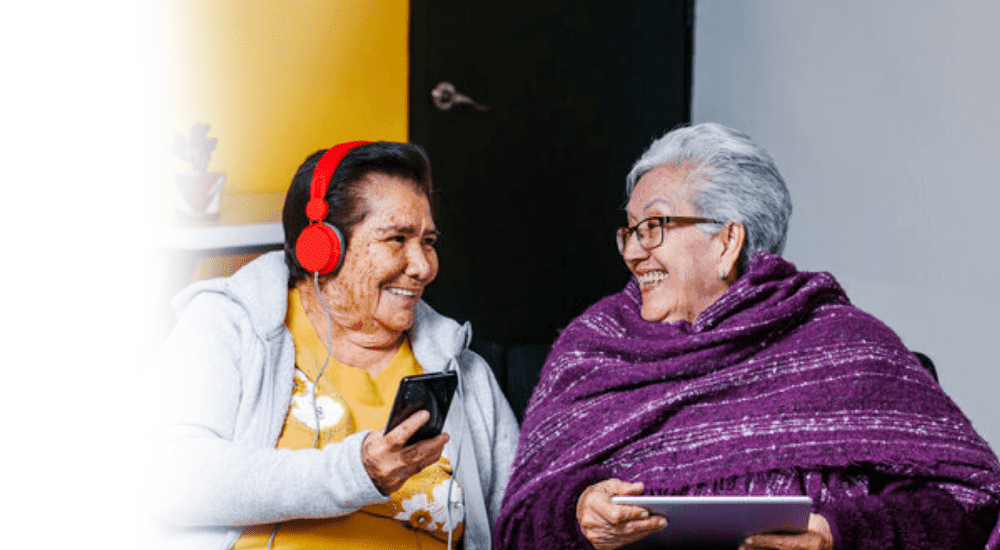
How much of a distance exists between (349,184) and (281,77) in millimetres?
1105

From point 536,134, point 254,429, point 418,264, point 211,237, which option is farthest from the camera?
point 536,134

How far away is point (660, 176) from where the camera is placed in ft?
6.15

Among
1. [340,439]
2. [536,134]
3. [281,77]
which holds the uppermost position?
[281,77]

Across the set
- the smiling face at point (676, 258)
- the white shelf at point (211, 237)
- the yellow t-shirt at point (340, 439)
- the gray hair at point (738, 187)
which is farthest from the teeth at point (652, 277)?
the white shelf at point (211, 237)

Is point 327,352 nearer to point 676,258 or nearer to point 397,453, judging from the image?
point 397,453

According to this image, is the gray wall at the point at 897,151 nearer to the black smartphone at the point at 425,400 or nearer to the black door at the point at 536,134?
the black door at the point at 536,134

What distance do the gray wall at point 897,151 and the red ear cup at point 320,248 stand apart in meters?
1.73

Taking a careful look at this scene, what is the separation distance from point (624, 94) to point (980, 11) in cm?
118

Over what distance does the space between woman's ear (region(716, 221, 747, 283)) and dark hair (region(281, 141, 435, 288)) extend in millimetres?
497

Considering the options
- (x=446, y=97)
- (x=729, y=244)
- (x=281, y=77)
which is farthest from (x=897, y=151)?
(x=281, y=77)

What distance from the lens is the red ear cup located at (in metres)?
1.76

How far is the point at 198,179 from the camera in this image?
2.30 meters

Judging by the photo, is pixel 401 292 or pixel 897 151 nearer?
pixel 401 292

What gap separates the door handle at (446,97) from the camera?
3166 mm
